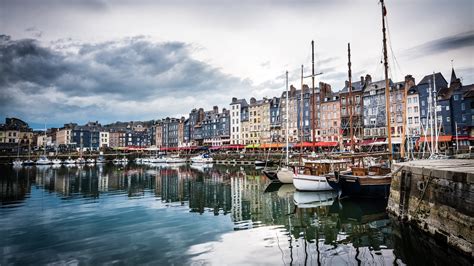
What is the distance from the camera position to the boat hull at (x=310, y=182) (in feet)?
84.2

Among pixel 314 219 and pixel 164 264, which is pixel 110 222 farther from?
pixel 314 219

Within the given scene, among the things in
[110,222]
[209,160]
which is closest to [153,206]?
[110,222]

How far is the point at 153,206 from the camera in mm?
22203

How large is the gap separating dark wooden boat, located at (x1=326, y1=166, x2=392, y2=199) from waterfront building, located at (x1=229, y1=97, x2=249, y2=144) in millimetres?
72166

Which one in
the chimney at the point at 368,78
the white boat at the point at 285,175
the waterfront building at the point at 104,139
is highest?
the chimney at the point at 368,78

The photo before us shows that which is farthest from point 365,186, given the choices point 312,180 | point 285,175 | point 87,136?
point 87,136

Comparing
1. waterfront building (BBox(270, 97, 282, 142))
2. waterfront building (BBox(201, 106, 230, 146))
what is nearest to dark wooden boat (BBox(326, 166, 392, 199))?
waterfront building (BBox(270, 97, 282, 142))

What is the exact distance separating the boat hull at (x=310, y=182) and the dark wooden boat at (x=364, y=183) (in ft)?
6.72

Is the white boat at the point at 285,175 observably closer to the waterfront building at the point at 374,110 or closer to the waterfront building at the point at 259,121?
the waterfront building at the point at 374,110

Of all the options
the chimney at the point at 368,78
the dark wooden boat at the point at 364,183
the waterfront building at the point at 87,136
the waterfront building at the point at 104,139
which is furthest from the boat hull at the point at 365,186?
the waterfront building at the point at 104,139

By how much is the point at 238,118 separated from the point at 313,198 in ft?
245

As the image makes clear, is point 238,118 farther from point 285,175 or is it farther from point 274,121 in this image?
point 285,175

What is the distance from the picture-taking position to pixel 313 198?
78.1 ft

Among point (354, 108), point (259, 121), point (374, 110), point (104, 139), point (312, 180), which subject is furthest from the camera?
point (104, 139)
